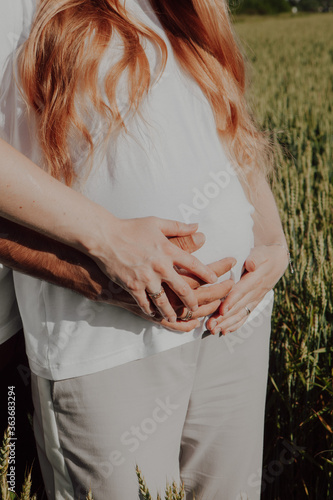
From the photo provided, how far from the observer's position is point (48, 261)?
71cm

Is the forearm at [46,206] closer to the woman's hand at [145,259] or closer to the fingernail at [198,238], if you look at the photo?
the woman's hand at [145,259]

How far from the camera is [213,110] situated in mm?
861

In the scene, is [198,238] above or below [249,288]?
above

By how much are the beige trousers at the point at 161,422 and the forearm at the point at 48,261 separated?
0.46 ft

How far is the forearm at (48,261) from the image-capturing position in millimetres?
704

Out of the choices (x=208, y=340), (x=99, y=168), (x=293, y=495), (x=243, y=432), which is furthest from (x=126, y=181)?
(x=293, y=495)

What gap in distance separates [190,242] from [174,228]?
0.04 m

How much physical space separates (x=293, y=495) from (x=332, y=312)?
54 cm

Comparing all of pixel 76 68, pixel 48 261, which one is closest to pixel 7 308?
pixel 48 261

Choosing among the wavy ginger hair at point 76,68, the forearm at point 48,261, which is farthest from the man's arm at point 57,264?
the wavy ginger hair at point 76,68
